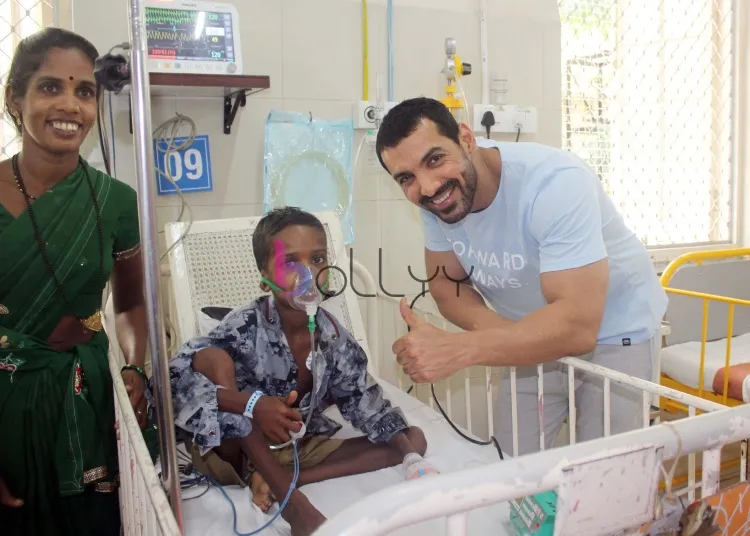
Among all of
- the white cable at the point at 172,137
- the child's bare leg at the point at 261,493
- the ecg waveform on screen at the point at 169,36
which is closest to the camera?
the child's bare leg at the point at 261,493

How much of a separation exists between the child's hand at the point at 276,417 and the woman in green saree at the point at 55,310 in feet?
0.90

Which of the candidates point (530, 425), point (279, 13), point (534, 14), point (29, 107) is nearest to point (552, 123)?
point (534, 14)

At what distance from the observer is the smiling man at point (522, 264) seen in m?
1.28

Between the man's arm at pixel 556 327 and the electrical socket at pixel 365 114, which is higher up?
the electrical socket at pixel 365 114

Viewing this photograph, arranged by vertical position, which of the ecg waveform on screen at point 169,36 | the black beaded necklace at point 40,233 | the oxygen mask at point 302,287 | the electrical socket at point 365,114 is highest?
the ecg waveform on screen at point 169,36

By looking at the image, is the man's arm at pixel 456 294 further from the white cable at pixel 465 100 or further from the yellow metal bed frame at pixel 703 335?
the yellow metal bed frame at pixel 703 335

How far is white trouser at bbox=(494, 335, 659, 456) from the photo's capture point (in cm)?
158

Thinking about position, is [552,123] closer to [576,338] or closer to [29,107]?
[576,338]

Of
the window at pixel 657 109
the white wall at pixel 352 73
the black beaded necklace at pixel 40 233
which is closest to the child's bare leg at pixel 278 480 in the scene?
the black beaded necklace at pixel 40 233

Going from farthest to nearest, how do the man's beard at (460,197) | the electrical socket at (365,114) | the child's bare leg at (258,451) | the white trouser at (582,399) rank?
the electrical socket at (365,114)
the white trouser at (582,399)
the man's beard at (460,197)
the child's bare leg at (258,451)

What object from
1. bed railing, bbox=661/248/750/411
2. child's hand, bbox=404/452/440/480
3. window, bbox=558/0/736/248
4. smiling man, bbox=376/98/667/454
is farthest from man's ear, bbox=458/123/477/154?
window, bbox=558/0/736/248

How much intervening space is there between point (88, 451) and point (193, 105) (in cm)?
118

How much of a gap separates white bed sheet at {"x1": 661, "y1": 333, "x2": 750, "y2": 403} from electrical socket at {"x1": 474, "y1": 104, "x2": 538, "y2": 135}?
1.12 m

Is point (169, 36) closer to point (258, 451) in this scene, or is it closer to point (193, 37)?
point (193, 37)
